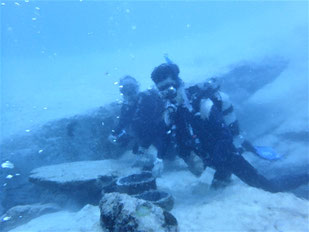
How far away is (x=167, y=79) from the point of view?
5.25 m

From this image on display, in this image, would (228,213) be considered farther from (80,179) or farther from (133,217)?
(80,179)

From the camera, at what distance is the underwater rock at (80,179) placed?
19.3 feet

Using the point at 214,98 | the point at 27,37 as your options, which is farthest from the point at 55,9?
the point at 214,98

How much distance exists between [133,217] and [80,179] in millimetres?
3502

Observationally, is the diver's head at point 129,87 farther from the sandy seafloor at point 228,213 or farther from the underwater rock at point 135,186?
the sandy seafloor at point 228,213

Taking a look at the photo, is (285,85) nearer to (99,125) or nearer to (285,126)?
(285,126)

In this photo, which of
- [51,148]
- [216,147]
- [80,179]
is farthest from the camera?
[51,148]

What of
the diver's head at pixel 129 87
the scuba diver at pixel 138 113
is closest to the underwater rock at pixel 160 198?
the scuba diver at pixel 138 113

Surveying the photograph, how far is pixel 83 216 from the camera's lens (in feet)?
15.5

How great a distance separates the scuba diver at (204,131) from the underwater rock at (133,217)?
→ 2.57m

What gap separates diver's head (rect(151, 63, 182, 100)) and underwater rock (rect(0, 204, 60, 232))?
4.07 meters

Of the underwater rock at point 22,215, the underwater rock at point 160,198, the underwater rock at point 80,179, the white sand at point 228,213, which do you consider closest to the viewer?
the white sand at point 228,213

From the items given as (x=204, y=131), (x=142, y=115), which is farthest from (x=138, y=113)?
(x=204, y=131)

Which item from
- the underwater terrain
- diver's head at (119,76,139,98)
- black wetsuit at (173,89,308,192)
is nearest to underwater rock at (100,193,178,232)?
the underwater terrain
